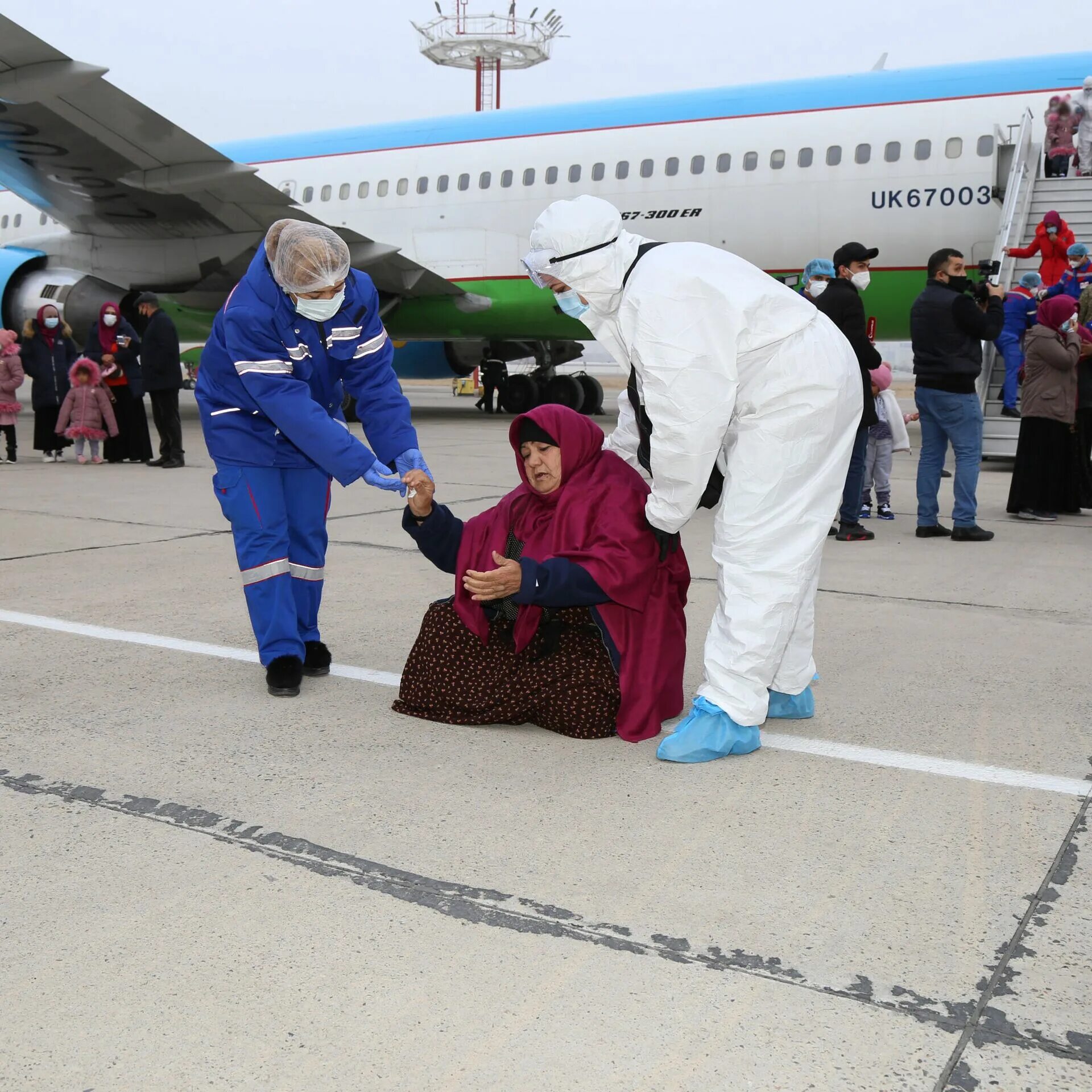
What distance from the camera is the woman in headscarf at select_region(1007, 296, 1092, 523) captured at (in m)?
8.36

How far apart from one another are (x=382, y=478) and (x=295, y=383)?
0.49 m

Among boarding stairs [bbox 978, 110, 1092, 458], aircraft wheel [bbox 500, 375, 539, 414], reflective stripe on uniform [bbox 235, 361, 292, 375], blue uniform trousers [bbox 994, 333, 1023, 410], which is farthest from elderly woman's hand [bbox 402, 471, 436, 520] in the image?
aircraft wheel [bbox 500, 375, 539, 414]

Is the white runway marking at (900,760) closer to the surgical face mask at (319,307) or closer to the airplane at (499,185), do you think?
the surgical face mask at (319,307)

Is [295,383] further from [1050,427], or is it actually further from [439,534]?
[1050,427]

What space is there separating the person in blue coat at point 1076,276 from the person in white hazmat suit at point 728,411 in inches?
356

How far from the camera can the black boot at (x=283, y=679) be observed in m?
4.35

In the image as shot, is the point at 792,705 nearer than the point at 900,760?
No

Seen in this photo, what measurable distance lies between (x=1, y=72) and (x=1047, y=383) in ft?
37.7

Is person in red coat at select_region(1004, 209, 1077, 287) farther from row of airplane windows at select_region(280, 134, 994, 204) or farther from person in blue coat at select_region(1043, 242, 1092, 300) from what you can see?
row of airplane windows at select_region(280, 134, 994, 204)

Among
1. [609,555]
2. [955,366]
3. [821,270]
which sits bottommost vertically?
[609,555]

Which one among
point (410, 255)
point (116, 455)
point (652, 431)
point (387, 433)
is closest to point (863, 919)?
point (652, 431)

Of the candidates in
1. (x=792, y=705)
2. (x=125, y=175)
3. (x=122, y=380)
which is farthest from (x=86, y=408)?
(x=792, y=705)

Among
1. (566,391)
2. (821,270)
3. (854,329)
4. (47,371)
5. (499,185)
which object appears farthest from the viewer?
(566,391)

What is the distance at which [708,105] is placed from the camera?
1546cm
